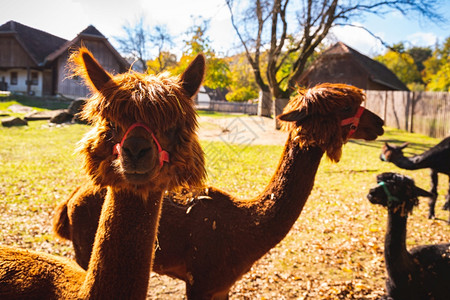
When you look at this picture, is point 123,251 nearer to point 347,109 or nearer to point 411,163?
point 347,109

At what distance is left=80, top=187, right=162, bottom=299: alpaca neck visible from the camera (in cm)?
167

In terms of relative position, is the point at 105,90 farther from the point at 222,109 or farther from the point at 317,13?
the point at 222,109

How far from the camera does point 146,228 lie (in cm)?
177

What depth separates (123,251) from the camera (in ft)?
5.57

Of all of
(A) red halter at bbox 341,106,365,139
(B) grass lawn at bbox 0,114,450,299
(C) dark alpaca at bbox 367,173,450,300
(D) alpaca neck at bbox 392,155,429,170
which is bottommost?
(B) grass lawn at bbox 0,114,450,299

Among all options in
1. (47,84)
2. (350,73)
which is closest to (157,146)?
(47,84)

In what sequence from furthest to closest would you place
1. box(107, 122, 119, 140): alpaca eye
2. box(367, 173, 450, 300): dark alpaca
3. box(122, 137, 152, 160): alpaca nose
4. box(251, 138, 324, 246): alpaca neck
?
box(367, 173, 450, 300): dark alpaca < box(251, 138, 324, 246): alpaca neck < box(107, 122, 119, 140): alpaca eye < box(122, 137, 152, 160): alpaca nose

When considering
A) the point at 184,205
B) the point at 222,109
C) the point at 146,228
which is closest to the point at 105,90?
the point at 146,228

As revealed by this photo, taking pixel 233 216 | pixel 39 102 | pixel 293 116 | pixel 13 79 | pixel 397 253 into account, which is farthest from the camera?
pixel 13 79

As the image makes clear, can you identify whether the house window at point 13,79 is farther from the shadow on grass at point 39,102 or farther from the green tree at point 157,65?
the green tree at point 157,65

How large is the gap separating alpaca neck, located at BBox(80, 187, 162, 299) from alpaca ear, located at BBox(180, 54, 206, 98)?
73cm

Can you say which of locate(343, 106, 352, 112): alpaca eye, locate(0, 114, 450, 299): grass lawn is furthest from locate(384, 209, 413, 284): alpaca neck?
locate(343, 106, 352, 112): alpaca eye

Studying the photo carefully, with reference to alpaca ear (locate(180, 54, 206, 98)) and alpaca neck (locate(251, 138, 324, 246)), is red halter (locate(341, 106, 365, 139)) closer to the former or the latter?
alpaca neck (locate(251, 138, 324, 246))

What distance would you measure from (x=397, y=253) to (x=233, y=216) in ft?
7.36
